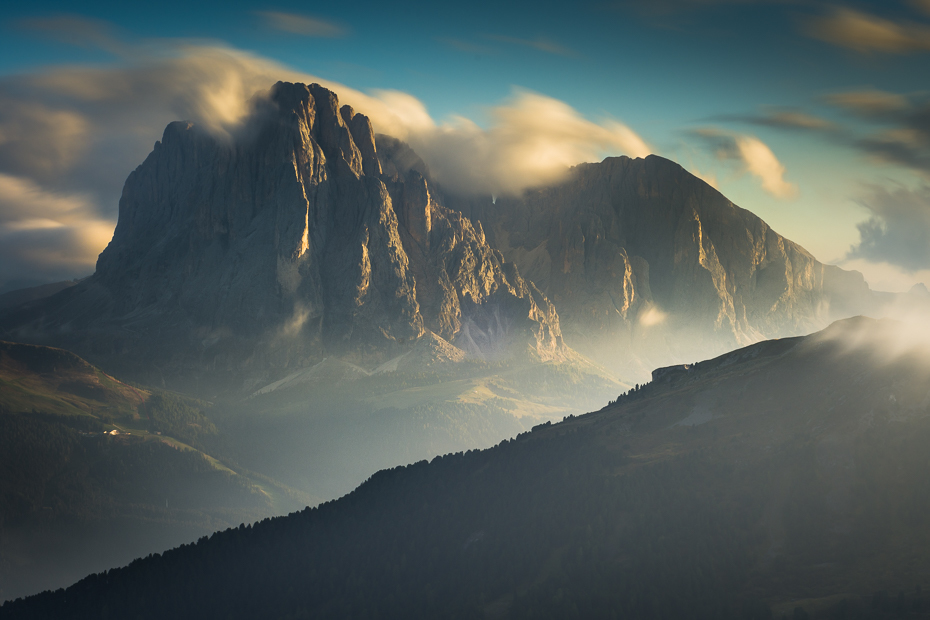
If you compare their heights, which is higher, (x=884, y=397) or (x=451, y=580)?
(x=884, y=397)

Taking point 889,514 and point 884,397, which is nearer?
point 889,514

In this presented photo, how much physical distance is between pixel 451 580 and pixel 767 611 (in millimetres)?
79192

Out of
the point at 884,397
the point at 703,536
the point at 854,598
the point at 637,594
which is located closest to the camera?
the point at 854,598

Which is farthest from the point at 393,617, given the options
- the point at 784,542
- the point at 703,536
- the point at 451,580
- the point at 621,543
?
the point at 784,542

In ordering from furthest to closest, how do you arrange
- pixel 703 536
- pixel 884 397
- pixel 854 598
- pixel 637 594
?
pixel 884 397, pixel 703 536, pixel 637 594, pixel 854 598

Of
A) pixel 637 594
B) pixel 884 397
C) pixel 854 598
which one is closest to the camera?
pixel 854 598

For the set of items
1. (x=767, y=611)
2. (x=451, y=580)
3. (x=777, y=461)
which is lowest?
(x=767, y=611)

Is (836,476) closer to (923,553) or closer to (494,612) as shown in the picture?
(923,553)

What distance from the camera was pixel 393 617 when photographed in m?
191

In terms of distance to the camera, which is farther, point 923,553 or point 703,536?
point 703,536

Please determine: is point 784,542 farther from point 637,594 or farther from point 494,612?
point 494,612

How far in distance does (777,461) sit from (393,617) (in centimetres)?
10125

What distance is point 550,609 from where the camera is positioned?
565 feet

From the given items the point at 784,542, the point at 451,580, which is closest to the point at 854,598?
the point at 784,542
